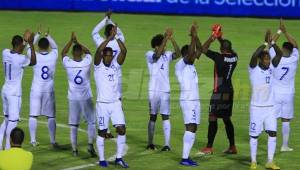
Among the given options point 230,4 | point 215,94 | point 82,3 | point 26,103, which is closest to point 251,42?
point 230,4

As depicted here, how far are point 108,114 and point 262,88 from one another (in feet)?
11.0

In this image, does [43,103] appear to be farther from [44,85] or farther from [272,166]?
[272,166]

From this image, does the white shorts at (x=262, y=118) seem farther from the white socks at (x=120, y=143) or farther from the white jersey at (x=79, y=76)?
the white jersey at (x=79, y=76)

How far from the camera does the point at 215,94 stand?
20.5 meters

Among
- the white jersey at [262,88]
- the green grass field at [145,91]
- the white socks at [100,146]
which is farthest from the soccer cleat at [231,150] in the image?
the white socks at [100,146]

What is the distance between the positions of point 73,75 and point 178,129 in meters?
4.65

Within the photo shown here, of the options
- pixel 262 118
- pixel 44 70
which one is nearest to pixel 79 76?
pixel 44 70

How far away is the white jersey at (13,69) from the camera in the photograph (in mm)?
→ 19484

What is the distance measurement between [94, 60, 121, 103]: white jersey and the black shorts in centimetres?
266

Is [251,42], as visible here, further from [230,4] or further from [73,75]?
[73,75]

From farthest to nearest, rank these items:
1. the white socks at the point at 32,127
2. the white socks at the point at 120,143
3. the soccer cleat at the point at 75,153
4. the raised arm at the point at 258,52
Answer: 1. the white socks at the point at 32,127
2. the soccer cleat at the point at 75,153
3. the white socks at the point at 120,143
4. the raised arm at the point at 258,52

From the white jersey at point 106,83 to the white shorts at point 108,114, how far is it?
0.36ft

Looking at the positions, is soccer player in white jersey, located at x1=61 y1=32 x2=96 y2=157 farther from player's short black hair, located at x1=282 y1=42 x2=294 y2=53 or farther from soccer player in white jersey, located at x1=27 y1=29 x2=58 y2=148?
player's short black hair, located at x1=282 y1=42 x2=294 y2=53

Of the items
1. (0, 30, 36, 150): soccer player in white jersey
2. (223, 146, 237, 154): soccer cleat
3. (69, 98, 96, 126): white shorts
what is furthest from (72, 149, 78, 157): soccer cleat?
(223, 146, 237, 154): soccer cleat
